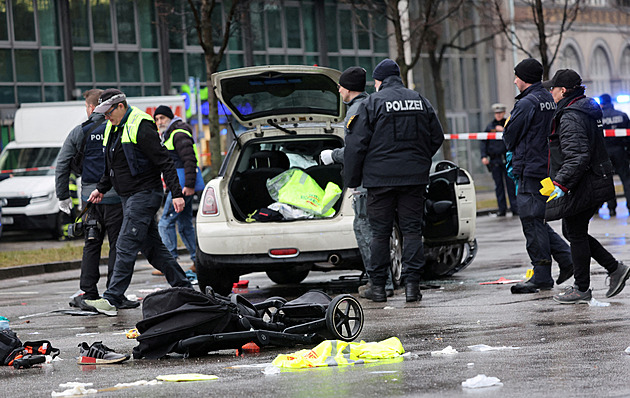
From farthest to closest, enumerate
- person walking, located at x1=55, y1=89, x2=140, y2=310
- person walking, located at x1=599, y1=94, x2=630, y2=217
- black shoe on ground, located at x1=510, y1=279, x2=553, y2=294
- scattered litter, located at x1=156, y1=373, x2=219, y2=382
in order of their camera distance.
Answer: person walking, located at x1=599, y1=94, x2=630, y2=217
person walking, located at x1=55, y1=89, x2=140, y2=310
black shoe on ground, located at x1=510, y1=279, x2=553, y2=294
scattered litter, located at x1=156, y1=373, x2=219, y2=382

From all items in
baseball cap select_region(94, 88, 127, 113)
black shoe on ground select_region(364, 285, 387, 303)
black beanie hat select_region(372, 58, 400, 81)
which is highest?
black beanie hat select_region(372, 58, 400, 81)

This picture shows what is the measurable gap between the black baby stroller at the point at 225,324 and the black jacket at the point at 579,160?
2250 mm

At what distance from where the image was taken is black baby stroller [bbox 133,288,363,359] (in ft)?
22.4

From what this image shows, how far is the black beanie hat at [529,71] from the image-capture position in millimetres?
9773

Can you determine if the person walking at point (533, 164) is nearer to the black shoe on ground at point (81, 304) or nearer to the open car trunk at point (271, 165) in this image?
the open car trunk at point (271, 165)

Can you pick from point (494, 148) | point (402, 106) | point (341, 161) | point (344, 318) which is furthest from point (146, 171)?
point (494, 148)

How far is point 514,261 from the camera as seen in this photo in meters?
12.8

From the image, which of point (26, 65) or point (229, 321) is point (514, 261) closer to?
point (229, 321)

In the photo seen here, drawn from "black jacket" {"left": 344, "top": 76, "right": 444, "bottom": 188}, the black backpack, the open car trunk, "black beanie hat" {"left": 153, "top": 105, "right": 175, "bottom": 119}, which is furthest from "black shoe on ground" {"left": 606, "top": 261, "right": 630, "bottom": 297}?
"black beanie hat" {"left": 153, "top": 105, "right": 175, "bottom": 119}

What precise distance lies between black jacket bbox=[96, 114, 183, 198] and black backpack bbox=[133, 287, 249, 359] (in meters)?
3.24

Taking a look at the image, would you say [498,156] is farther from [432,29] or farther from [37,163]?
[432,29]

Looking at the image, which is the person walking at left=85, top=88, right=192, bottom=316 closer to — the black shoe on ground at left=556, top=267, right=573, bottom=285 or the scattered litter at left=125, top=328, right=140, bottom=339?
the scattered litter at left=125, top=328, right=140, bottom=339

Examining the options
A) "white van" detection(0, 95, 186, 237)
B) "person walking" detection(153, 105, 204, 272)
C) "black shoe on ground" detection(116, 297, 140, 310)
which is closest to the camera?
"black shoe on ground" detection(116, 297, 140, 310)

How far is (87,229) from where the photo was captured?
1045 centimetres
